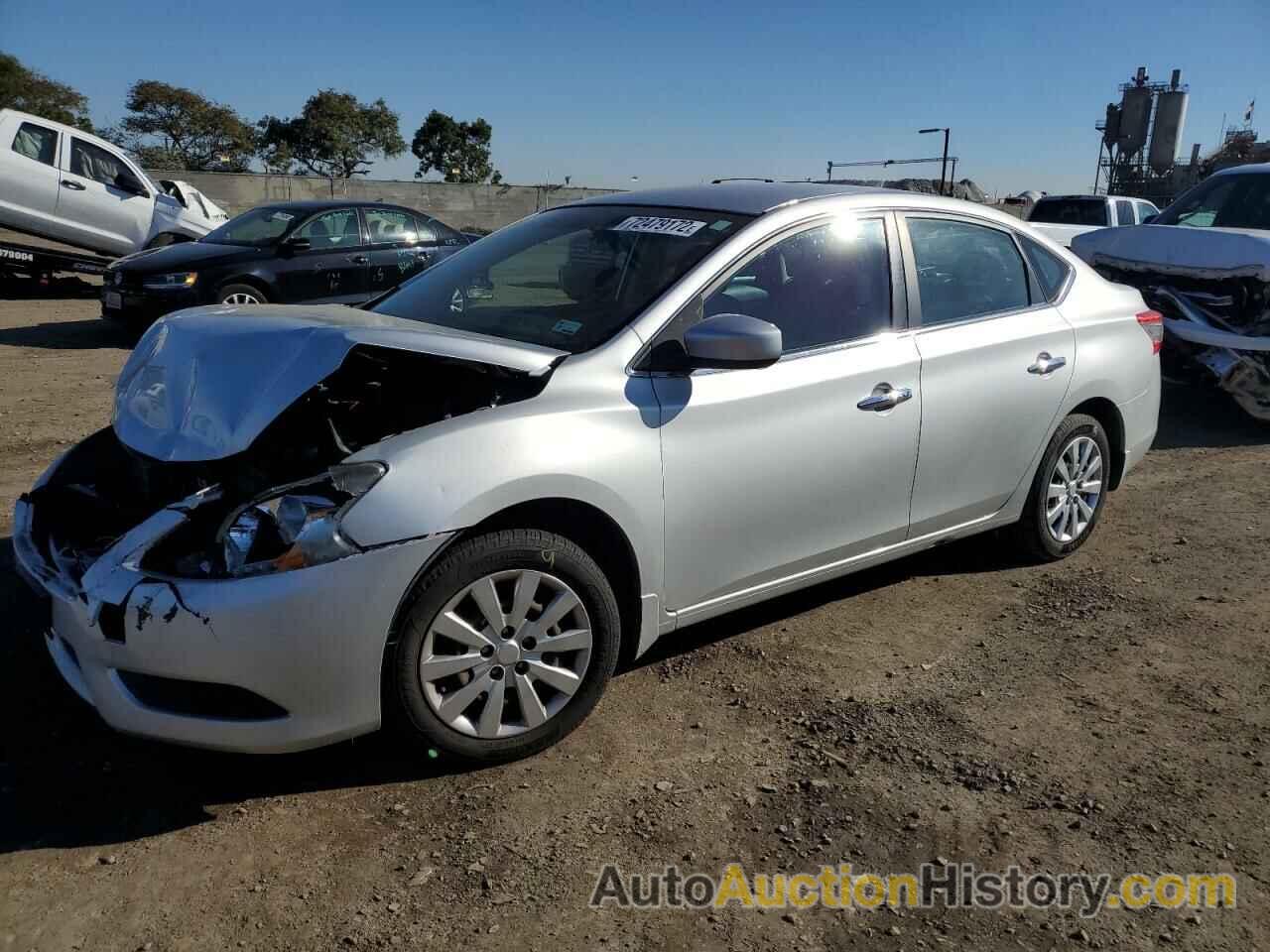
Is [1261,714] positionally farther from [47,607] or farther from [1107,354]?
[47,607]

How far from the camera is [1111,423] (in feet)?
16.1

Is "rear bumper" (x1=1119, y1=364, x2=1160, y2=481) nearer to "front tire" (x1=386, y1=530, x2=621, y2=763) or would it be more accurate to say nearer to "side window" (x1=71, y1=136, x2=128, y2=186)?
"front tire" (x1=386, y1=530, x2=621, y2=763)

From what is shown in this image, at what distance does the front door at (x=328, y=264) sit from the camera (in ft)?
33.2

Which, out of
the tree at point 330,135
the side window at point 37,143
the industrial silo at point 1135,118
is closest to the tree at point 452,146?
the tree at point 330,135

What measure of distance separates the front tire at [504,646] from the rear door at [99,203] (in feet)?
42.1

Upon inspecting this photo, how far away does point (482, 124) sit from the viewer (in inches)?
2469

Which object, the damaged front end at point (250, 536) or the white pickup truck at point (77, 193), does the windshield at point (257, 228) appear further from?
the damaged front end at point (250, 536)

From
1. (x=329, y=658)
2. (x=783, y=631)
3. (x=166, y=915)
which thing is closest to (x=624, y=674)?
(x=783, y=631)

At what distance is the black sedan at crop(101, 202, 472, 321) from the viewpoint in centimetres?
981

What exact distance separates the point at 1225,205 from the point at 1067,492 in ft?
18.0

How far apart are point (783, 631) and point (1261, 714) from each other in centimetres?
170

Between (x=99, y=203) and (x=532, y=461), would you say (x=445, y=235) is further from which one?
(x=532, y=461)

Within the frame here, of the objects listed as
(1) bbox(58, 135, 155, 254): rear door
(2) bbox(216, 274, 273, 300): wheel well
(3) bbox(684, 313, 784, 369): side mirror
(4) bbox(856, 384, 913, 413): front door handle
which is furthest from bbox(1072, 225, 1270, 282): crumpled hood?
(1) bbox(58, 135, 155, 254): rear door

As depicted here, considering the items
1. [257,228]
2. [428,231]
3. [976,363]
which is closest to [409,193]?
[428,231]
